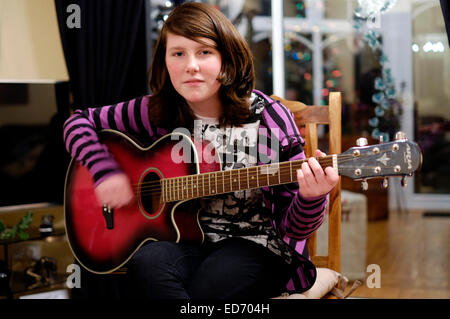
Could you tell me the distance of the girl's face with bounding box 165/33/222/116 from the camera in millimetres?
1414

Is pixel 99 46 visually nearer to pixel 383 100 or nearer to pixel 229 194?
pixel 229 194

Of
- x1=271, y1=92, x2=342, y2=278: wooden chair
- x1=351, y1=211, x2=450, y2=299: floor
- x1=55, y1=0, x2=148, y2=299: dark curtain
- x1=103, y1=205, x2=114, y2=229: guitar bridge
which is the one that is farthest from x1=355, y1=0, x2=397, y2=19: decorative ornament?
x1=103, y1=205, x2=114, y2=229: guitar bridge

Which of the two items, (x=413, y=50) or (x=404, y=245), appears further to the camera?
(x=413, y=50)

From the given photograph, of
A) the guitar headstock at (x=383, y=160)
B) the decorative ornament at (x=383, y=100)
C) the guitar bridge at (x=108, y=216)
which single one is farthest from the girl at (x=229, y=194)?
the decorative ornament at (x=383, y=100)

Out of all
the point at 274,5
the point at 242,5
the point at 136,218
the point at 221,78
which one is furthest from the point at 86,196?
the point at 242,5

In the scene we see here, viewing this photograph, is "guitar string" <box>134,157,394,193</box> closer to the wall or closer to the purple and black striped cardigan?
the purple and black striped cardigan

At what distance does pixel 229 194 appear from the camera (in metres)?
1.44

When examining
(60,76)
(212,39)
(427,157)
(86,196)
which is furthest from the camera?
(427,157)

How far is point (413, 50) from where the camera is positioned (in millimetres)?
4852

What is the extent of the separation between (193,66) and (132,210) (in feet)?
1.56

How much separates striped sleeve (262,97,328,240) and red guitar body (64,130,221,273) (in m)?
0.18

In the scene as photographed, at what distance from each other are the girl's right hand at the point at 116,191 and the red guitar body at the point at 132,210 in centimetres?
2

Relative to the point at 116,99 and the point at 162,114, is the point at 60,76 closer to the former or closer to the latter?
the point at 116,99
